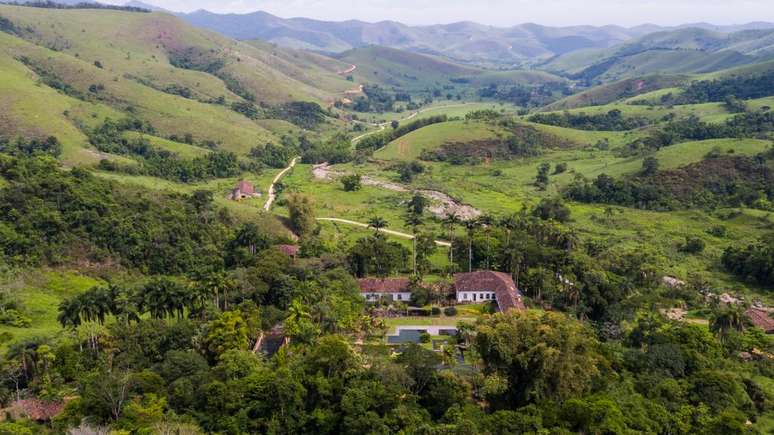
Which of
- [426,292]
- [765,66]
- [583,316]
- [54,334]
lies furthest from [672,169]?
[765,66]

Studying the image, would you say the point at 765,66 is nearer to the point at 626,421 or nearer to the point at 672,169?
the point at 672,169

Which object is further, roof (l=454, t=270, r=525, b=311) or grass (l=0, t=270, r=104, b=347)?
roof (l=454, t=270, r=525, b=311)

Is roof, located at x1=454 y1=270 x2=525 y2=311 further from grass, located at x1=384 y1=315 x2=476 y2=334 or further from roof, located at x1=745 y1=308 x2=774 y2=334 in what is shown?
roof, located at x1=745 y1=308 x2=774 y2=334

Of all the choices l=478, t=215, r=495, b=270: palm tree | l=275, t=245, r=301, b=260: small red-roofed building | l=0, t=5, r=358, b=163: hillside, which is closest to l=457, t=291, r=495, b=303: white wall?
l=478, t=215, r=495, b=270: palm tree

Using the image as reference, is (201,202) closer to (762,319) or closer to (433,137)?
(762,319)

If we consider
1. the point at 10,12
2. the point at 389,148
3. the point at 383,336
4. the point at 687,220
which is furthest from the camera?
the point at 10,12

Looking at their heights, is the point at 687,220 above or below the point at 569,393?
below
